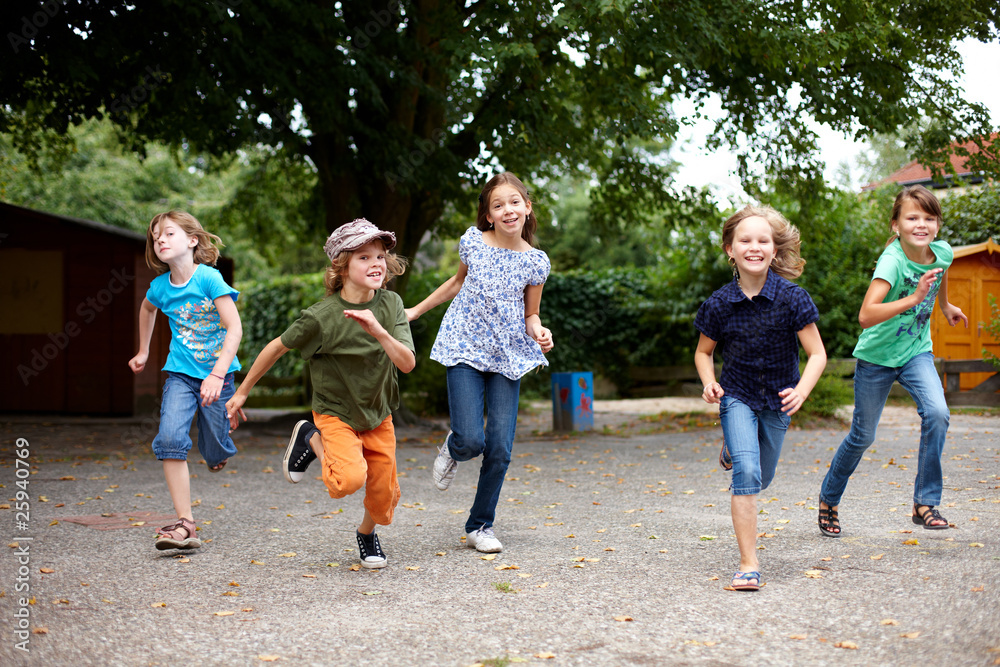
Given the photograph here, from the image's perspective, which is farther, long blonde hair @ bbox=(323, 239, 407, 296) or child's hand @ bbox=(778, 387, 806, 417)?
long blonde hair @ bbox=(323, 239, 407, 296)

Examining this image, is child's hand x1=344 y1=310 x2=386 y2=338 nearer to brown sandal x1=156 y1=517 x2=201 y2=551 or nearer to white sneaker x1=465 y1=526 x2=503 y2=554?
white sneaker x1=465 y1=526 x2=503 y2=554

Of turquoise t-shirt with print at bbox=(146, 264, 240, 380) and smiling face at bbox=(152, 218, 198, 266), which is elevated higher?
smiling face at bbox=(152, 218, 198, 266)

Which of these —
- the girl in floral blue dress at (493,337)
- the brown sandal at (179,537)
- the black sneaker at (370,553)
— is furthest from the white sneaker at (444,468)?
the brown sandal at (179,537)

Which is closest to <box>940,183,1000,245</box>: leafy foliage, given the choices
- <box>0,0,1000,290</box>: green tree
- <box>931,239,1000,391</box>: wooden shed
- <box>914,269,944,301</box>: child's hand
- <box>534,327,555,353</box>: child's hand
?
<box>931,239,1000,391</box>: wooden shed

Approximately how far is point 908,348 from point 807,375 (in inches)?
45.0

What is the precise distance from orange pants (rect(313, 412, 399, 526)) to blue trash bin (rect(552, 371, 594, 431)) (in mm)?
7801

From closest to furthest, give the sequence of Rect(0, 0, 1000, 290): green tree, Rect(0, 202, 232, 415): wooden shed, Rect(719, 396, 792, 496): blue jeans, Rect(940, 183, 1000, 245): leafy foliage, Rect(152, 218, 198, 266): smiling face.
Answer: Rect(719, 396, 792, 496): blue jeans, Rect(152, 218, 198, 266): smiling face, Rect(0, 0, 1000, 290): green tree, Rect(0, 202, 232, 415): wooden shed, Rect(940, 183, 1000, 245): leafy foliage

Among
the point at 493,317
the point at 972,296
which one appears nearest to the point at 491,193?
the point at 493,317

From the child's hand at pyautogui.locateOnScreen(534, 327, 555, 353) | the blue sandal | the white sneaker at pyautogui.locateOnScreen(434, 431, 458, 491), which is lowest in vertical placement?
the blue sandal

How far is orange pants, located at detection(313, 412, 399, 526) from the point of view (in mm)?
4242

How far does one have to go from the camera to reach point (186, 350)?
4.93 m

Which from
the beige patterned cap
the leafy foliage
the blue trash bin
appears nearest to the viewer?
the beige patterned cap

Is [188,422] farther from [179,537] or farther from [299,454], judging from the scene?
[299,454]

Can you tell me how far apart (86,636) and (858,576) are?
129 inches
